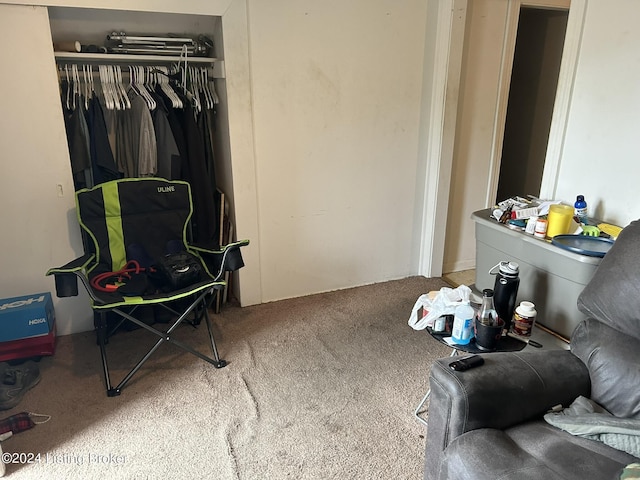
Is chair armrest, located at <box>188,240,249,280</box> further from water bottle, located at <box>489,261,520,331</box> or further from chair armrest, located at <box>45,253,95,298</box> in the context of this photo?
water bottle, located at <box>489,261,520,331</box>

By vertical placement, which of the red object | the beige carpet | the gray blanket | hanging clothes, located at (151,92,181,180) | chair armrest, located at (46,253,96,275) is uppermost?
hanging clothes, located at (151,92,181,180)

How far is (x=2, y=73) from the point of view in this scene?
2363 mm

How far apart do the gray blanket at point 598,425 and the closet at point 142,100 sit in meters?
1.98

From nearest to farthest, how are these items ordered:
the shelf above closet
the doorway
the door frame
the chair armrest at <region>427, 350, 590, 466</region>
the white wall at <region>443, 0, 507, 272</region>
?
1. the chair armrest at <region>427, 350, 590, 466</region>
2. the shelf above closet
3. the door frame
4. the white wall at <region>443, 0, 507, 272</region>
5. the doorway

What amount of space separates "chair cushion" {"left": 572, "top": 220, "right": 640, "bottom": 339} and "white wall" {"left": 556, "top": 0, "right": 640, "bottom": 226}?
1.78ft

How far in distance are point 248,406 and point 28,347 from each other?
131cm

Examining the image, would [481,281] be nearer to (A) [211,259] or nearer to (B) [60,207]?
(A) [211,259]

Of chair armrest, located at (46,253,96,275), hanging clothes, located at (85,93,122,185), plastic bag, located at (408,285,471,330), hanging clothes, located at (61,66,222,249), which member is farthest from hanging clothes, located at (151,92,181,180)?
plastic bag, located at (408,285,471,330)

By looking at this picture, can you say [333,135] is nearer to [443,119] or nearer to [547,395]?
[443,119]

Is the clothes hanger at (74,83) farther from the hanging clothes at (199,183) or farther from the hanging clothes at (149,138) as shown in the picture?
the hanging clothes at (199,183)

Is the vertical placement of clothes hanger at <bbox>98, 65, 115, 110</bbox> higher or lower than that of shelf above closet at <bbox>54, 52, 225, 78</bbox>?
lower

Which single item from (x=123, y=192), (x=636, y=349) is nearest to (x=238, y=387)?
(x=123, y=192)

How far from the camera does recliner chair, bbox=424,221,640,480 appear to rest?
133 centimetres

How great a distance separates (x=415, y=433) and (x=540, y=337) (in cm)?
71
